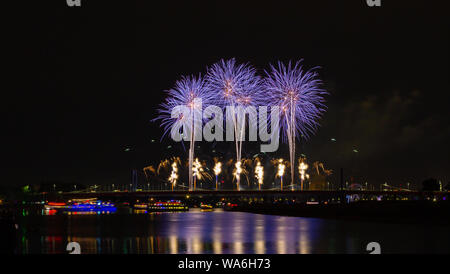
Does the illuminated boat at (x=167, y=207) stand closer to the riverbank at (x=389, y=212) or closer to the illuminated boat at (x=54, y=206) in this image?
A: the illuminated boat at (x=54, y=206)

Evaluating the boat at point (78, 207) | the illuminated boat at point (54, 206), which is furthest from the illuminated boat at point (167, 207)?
the illuminated boat at point (54, 206)

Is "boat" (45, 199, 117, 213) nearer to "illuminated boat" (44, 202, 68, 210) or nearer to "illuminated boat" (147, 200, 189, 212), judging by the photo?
"illuminated boat" (44, 202, 68, 210)

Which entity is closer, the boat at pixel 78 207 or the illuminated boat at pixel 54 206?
the boat at pixel 78 207

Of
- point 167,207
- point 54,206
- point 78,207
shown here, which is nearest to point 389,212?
point 167,207

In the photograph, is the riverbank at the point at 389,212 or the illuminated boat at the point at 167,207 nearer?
the riverbank at the point at 389,212

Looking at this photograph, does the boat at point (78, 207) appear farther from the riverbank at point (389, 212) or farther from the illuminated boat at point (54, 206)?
the riverbank at point (389, 212)

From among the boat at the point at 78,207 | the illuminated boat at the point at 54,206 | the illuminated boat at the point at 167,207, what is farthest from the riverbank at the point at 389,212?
the illuminated boat at the point at 54,206

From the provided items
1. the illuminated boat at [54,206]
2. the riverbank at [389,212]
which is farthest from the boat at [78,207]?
the riverbank at [389,212]

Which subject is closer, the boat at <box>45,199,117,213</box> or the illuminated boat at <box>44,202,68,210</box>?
the boat at <box>45,199,117,213</box>

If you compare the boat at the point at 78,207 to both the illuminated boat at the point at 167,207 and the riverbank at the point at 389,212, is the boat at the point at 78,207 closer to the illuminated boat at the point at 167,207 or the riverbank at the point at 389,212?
the illuminated boat at the point at 167,207

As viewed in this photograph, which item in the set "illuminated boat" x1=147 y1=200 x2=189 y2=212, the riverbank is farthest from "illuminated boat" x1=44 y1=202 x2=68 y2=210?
the riverbank

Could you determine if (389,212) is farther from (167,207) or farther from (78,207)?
(78,207)

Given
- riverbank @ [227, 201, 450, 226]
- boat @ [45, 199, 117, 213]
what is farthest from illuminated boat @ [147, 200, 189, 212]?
riverbank @ [227, 201, 450, 226]
